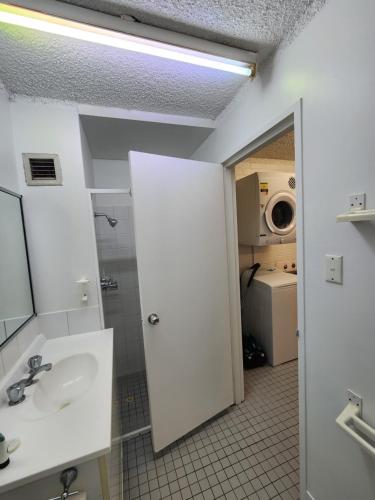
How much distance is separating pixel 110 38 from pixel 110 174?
1453mm

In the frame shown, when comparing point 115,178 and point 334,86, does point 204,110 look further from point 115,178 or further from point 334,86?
point 115,178

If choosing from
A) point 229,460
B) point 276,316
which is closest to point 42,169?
point 229,460

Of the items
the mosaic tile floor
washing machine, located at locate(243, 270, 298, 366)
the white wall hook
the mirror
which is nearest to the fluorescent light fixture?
the mirror

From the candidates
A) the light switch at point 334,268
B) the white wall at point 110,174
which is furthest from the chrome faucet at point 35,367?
the white wall at point 110,174

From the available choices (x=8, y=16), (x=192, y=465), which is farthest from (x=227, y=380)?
(x=8, y=16)

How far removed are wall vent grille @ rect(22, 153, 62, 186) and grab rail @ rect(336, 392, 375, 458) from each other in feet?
6.31

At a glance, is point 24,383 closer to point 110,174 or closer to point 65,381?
Answer: point 65,381

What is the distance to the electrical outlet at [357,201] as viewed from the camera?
76cm

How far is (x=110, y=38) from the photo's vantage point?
903 mm

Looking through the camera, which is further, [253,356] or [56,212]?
[253,356]

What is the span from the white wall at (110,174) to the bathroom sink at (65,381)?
166cm

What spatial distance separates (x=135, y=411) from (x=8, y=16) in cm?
248

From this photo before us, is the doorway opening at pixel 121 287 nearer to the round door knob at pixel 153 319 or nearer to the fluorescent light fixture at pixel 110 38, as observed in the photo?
the round door knob at pixel 153 319

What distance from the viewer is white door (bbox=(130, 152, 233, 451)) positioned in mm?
1361
